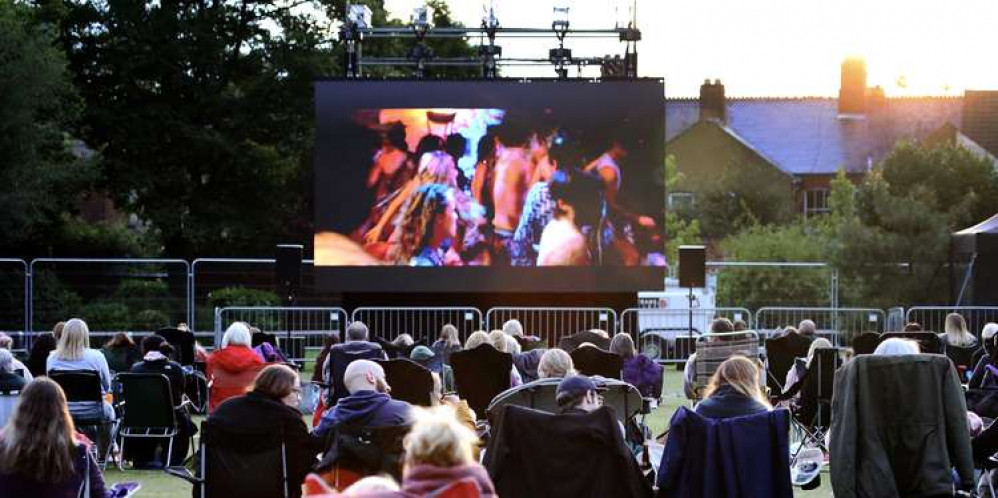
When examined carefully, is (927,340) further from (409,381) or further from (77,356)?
(77,356)

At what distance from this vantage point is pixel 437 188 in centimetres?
2292

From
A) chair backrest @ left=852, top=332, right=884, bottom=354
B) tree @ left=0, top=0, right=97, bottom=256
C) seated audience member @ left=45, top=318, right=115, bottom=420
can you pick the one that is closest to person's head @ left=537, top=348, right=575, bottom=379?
seated audience member @ left=45, top=318, right=115, bottom=420

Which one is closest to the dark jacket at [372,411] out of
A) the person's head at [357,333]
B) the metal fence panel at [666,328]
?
the person's head at [357,333]

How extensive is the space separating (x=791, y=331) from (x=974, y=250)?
10.8m

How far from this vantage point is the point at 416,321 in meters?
23.6

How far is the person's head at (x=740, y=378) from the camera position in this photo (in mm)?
7973

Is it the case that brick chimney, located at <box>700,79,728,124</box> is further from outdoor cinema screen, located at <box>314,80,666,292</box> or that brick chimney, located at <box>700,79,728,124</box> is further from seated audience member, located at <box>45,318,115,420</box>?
seated audience member, located at <box>45,318,115,420</box>

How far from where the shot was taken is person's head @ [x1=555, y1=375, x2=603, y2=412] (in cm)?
782

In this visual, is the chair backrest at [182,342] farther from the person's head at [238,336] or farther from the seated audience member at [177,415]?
the person's head at [238,336]

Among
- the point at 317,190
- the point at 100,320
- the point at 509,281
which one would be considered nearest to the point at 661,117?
the point at 509,281

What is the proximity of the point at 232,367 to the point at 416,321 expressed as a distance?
1085cm

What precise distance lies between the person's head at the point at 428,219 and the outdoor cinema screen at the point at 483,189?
0.06 ft

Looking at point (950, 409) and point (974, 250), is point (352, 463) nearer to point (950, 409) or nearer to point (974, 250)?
point (950, 409)

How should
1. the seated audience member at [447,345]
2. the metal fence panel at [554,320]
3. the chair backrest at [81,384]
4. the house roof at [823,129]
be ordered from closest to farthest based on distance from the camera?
1. the chair backrest at [81,384]
2. the seated audience member at [447,345]
3. the metal fence panel at [554,320]
4. the house roof at [823,129]
